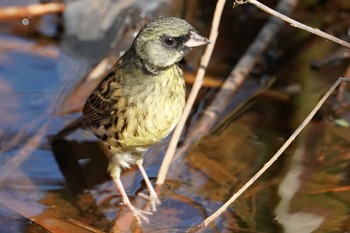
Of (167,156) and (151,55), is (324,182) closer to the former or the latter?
(167,156)

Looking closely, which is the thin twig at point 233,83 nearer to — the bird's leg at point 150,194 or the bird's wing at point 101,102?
the bird's leg at point 150,194

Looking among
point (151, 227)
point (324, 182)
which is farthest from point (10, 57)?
point (324, 182)

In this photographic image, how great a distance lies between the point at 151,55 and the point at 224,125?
1.02 m

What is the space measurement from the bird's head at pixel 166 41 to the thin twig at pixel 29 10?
1827 millimetres

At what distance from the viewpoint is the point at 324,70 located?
5086 mm

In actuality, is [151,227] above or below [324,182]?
below

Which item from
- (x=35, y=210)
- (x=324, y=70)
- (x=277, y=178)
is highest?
(x=324, y=70)

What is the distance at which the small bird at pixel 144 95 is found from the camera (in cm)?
360

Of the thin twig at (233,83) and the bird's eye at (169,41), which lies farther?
the thin twig at (233,83)

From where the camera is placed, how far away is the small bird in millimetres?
3604

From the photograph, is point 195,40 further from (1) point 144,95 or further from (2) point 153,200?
(2) point 153,200

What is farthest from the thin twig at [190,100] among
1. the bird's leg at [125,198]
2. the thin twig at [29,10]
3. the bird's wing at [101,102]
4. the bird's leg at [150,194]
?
the thin twig at [29,10]

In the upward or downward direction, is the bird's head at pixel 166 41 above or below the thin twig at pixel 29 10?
above

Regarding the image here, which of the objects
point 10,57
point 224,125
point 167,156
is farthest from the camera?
point 10,57
